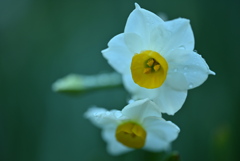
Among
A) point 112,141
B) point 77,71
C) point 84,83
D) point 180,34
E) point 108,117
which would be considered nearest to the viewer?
point 180,34

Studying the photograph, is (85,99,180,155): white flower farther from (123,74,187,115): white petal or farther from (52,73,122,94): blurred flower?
(52,73,122,94): blurred flower

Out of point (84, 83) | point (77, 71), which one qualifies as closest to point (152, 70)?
point (84, 83)

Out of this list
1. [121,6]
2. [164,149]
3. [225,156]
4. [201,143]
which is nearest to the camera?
[164,149]

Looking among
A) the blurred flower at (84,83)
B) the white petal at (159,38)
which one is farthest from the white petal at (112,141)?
the white petal at (159,38)

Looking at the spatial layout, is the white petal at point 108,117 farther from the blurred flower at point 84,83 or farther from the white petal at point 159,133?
the blurred flower at point 84,83

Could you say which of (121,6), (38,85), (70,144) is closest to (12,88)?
(38,85)

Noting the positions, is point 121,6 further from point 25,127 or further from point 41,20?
point 25,127

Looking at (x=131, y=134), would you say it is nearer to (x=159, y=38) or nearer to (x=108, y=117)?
(x=108, y=117)
